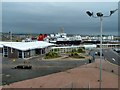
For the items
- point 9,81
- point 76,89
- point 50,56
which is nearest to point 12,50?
point 50,56

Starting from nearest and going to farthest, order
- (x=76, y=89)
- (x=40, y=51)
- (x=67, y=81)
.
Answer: (x=76, y=89) → (x=67, y=81) → (x=40, y=51)

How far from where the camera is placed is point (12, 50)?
6016 centimetres

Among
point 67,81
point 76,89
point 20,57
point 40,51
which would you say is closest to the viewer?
point 76,89

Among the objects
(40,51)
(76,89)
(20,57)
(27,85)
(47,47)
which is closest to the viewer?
(76,89)

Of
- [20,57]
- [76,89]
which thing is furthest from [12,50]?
[76,89]

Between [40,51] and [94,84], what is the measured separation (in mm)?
44415

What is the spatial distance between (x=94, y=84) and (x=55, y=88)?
433cm

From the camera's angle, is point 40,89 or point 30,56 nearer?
point 40,89

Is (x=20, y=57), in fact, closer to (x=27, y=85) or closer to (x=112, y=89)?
(x=27, y=85)

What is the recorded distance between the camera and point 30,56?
206 ft

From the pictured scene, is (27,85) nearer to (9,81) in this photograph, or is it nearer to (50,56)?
(9,81)

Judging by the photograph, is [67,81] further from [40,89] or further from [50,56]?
[50,56]

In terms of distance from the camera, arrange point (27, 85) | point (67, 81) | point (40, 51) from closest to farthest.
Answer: point (27, 85) → point (67, 81) → point (40, 51)

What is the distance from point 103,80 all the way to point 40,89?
7.99 metres
